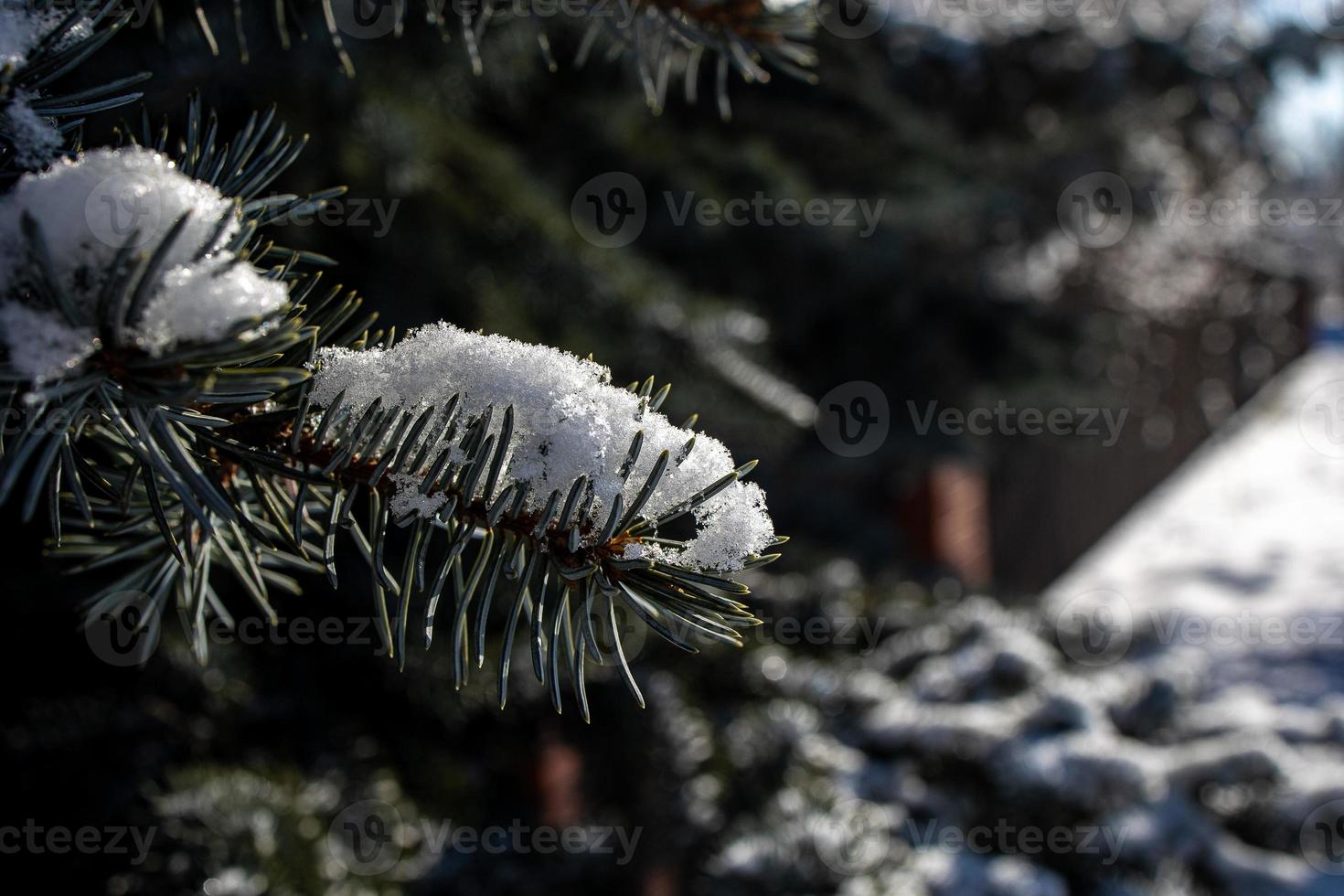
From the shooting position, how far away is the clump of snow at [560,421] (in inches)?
17.8

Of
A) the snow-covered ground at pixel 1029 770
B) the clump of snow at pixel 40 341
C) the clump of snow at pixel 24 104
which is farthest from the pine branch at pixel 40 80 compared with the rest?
the snow-covered ground at pixel 1029 770

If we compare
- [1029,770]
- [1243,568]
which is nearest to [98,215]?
[1029,770]

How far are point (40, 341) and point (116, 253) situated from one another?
0.15ft

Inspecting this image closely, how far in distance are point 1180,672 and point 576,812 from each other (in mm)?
1715

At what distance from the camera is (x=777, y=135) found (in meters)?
3.16

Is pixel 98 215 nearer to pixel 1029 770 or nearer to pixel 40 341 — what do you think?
pixel 40 341

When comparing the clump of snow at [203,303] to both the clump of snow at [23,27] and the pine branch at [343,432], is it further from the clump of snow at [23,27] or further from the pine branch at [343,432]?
the clump of snow at [23,27]

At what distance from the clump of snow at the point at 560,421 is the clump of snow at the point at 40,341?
12cm

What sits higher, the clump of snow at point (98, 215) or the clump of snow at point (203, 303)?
the clump of snow at point (98, 215)

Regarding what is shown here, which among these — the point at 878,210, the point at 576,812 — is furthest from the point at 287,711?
the point at 878,210

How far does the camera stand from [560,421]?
46 cm

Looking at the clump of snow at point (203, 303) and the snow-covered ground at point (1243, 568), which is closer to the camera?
the clump of snow at point (203, 303)

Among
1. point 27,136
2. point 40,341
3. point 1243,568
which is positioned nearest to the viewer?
point 40,341

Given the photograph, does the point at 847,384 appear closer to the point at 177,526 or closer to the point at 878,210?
the point at 878,210
